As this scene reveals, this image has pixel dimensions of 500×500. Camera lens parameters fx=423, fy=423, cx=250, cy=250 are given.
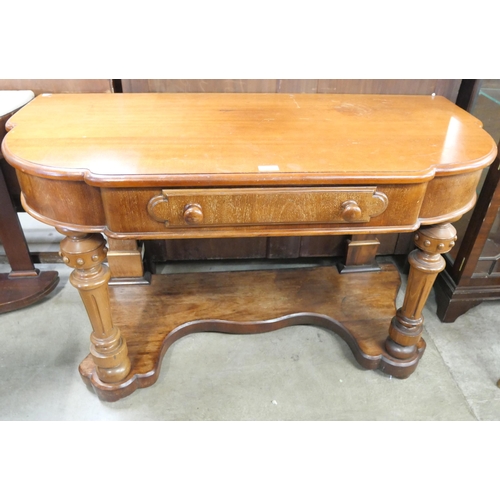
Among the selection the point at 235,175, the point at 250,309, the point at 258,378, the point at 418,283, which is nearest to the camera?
the point at 235,175

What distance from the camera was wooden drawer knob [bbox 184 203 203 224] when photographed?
3.13ft

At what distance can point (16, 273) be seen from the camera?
1746 mm

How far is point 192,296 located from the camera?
1.61 meters

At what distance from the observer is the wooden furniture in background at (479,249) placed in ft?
4.71

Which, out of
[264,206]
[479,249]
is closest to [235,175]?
[264,206]

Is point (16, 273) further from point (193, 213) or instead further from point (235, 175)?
point (235, 175)

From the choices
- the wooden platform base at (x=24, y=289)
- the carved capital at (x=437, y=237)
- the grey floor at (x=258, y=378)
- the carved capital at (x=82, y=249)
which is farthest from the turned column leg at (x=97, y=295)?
the carved capital at (x=437, y=237)

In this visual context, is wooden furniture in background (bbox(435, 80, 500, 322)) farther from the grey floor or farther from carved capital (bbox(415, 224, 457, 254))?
carved capital (bbox(415, 224, 457, 254))

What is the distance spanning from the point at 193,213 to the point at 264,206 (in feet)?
0.54

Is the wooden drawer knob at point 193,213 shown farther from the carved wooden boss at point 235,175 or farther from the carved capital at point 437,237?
the carved capital at point 437,237

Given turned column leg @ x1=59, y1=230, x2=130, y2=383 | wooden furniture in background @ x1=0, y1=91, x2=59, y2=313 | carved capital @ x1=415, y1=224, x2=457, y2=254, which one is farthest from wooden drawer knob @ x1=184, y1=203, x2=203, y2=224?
wooden furniture in background @ x1=0, y1=91, x2=59, y2=313

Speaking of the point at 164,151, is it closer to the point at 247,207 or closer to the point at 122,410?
the point at 247,207

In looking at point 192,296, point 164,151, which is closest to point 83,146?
point 164,151
